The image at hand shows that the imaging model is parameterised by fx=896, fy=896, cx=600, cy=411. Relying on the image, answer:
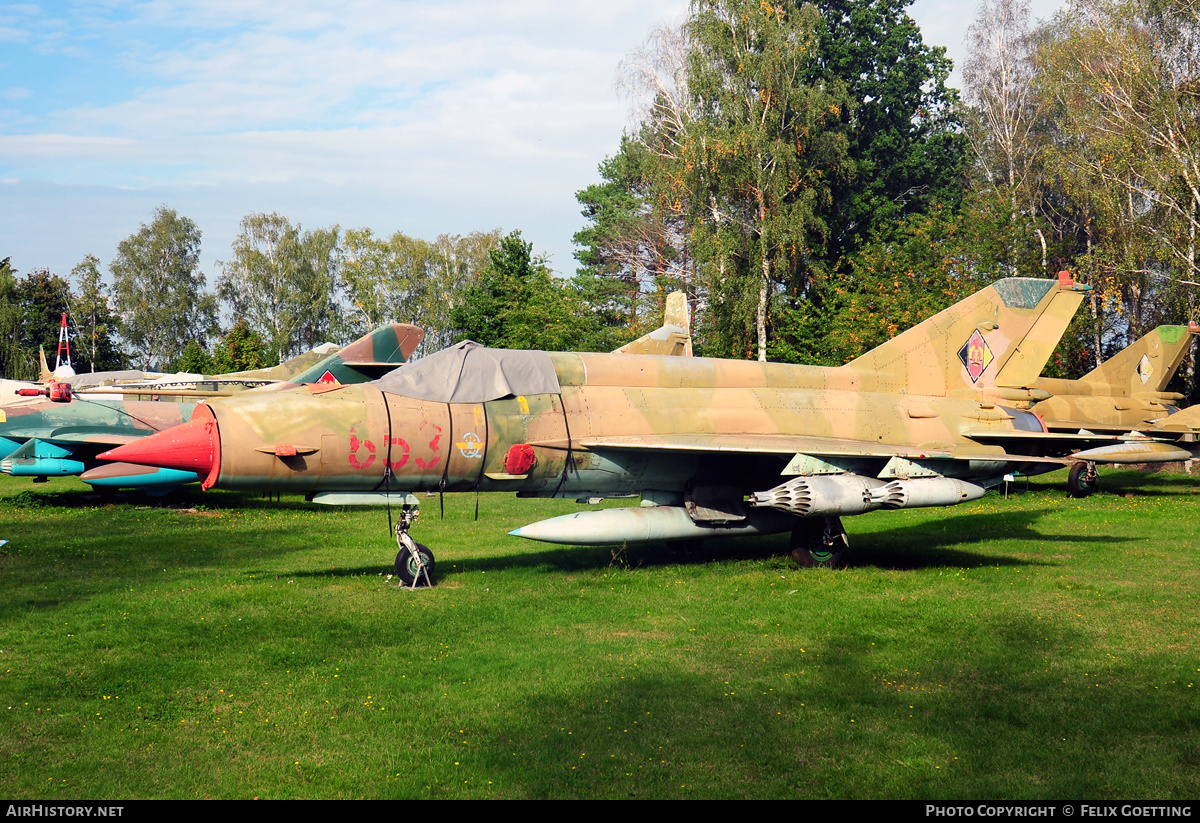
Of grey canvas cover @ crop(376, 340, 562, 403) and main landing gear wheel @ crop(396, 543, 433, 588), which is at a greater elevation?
grey canvas cover @ crop(376, 340, 562, 403)

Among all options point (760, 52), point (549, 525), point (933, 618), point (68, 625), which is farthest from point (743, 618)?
point (760, 52)

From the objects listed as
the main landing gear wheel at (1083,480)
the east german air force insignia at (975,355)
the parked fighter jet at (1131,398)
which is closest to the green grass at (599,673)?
the east german air force insignia at (975,355)

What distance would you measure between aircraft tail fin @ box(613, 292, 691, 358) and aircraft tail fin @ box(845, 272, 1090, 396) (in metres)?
3.29

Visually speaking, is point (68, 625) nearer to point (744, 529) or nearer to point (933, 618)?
point (744, 529)

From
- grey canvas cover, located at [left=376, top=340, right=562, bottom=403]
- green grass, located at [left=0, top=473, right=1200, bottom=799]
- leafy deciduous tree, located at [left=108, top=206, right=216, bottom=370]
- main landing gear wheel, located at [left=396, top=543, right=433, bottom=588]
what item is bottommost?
green grass, located at [left=0, top=473, right=1200, bottom=799]

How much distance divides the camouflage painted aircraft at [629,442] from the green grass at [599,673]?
3.01 ft

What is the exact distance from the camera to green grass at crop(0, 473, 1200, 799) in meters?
5.85

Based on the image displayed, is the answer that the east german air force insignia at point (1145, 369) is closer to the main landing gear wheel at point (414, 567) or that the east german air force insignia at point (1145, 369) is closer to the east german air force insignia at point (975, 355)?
the east german air force insignia at point (975, 355)

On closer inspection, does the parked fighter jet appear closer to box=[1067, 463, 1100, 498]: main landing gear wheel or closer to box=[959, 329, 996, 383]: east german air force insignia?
box=[1067, 463, 1100, 498]: main landing gear wheel

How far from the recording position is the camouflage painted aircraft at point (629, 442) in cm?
1048

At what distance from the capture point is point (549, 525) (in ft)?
37.8

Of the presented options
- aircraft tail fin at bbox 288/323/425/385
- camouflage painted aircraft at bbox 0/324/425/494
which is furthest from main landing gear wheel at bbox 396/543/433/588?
Result: aircraft tail fin at bbox 288/323/425/385

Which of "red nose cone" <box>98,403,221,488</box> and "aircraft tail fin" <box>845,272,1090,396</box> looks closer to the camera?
"red nose cone" <box>98,403,221,488</box>

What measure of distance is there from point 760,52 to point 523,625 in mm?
34196
